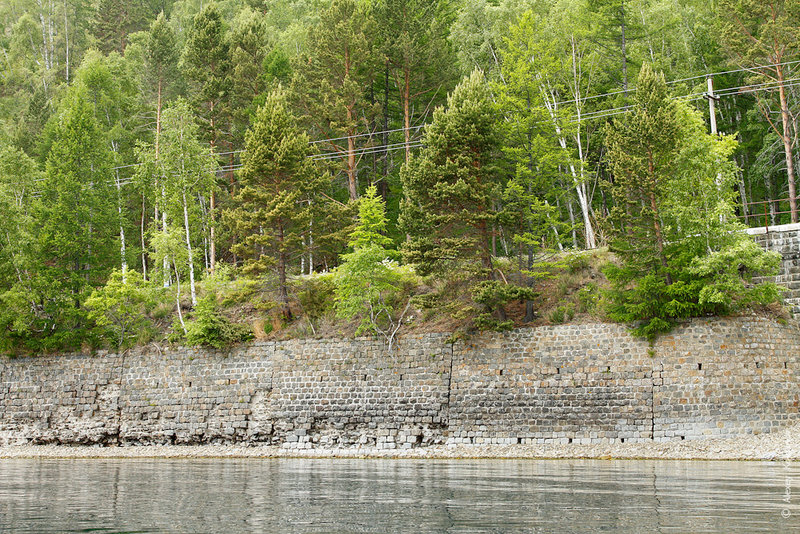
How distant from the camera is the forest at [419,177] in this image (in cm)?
2791

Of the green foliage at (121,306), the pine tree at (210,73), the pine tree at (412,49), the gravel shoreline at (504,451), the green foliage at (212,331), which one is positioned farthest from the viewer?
the pine tree at (210,73)

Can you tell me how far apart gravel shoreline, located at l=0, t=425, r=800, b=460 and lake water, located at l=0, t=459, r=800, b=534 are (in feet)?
4.69

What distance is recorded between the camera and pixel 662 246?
2761 cm

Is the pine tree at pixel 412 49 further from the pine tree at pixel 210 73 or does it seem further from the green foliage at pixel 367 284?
the green foliage at pixel 367 284

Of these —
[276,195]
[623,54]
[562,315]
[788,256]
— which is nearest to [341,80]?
[276,195]

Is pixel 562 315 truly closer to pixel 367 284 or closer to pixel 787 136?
pixel 367 284

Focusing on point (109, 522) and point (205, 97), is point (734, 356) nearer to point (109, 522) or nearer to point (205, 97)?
point (109, 522)

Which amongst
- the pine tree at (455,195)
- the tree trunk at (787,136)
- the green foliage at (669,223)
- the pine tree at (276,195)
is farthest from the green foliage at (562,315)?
the pine tree at (276,195)

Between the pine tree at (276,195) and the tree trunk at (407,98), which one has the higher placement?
the tree trunk at (407,98)

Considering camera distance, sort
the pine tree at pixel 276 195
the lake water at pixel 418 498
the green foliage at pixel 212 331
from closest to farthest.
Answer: the lake water at pixel 418 498 → the green foliage at pixel 212 331 → the pine tree at pixel 276 195

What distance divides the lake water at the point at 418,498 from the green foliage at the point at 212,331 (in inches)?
387

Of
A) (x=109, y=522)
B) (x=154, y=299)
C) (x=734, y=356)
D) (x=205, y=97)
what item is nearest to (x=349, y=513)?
(x=109, y=522)

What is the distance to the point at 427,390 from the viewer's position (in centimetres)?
2950

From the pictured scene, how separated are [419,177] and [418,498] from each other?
56.2 feet
